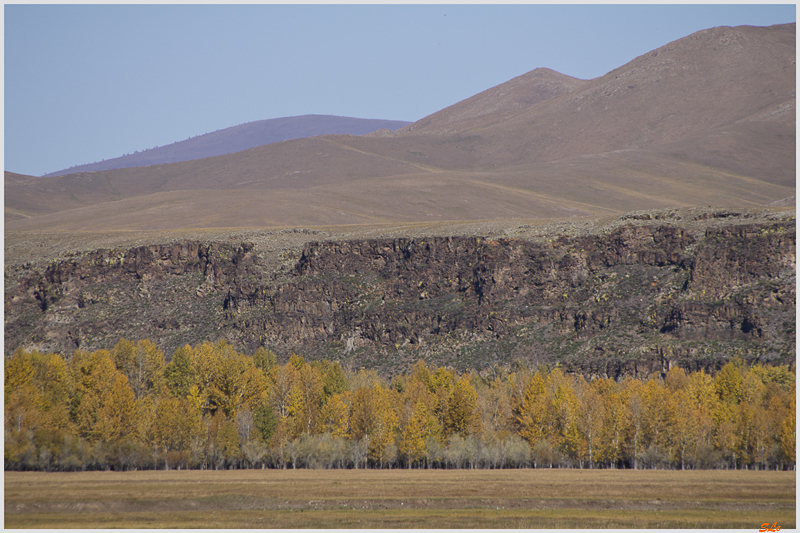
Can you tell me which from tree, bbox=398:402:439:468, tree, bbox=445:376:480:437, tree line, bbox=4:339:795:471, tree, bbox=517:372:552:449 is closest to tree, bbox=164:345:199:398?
tree line, bbox=4:339:795:471

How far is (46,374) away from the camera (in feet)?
219

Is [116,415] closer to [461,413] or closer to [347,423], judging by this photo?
[347,423]

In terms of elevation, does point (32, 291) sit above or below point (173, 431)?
above

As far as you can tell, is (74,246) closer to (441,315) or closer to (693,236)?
(441,315)

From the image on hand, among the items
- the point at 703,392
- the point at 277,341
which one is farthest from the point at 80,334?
the point at 703,392

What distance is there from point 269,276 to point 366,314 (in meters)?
22.7

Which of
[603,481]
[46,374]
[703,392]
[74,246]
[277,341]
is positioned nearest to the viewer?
[603,481]

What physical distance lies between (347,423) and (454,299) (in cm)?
6448

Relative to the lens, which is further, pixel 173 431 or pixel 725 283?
pixel 725 283

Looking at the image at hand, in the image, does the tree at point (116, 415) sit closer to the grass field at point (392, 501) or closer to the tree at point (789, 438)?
the grass field at point (392, 501)

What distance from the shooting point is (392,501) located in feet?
141

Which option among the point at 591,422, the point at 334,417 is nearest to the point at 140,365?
the point at 334,417

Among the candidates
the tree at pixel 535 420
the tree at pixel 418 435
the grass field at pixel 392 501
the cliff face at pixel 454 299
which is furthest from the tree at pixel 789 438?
the cliff face at pixel 454 299

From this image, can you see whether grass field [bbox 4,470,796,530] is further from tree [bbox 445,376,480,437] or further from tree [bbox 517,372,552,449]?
tree [bbox 445,376,480,437]
